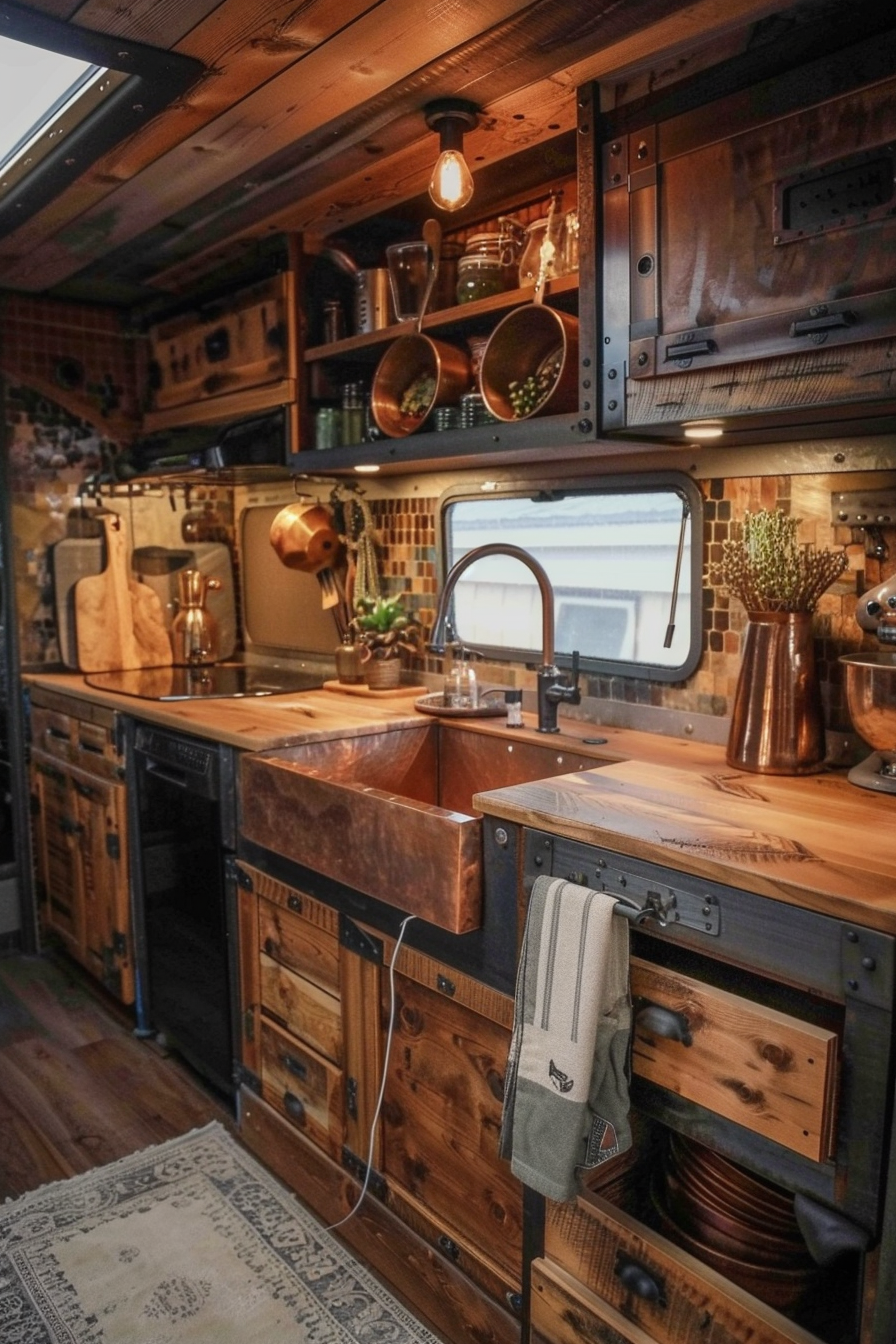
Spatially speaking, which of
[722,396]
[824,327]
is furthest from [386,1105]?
[824,327]

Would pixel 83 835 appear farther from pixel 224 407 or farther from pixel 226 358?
pixel 226 358

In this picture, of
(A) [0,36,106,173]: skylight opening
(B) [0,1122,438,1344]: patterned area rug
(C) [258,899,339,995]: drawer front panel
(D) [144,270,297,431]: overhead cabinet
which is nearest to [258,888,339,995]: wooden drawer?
(C) [258,899,339,995]: drawer front panel

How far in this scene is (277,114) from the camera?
2.03 meters

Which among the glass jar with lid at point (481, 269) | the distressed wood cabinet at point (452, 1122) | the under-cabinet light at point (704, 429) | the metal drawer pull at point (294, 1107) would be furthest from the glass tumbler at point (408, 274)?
the metal drawer pull at point (294, 1107)

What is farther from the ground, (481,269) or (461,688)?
(481,269)

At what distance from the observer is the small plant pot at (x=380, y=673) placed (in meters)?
2.74

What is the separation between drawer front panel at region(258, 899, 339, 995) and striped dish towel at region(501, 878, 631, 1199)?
2.18 feet

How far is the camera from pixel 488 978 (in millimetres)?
1609

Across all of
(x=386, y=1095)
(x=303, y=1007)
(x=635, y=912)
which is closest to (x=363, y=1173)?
(x=386, y=1095)

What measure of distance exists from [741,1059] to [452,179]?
1.61m

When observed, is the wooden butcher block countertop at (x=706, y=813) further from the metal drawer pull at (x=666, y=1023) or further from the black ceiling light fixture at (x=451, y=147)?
the black ceiling light fixture at (x=451, y=147)

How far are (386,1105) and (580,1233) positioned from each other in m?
0.51

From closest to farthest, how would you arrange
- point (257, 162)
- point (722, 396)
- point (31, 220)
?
point (722, 396) → point (257, 162) → point (31, 220)

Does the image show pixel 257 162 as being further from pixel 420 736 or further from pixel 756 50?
pixel 420 736
